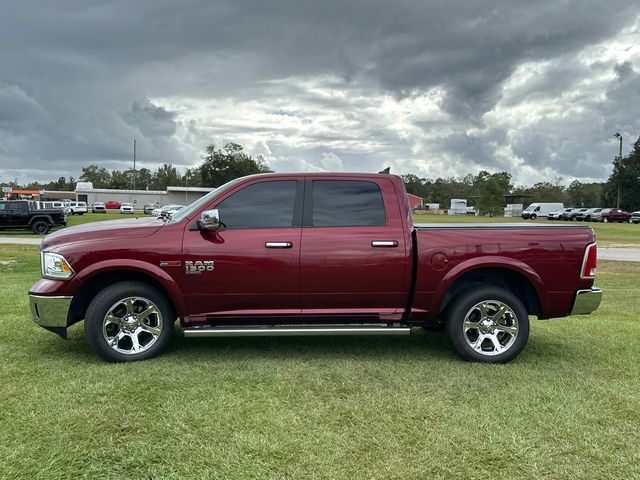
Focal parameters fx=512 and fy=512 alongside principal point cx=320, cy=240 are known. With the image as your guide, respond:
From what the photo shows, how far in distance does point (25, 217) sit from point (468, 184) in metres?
130

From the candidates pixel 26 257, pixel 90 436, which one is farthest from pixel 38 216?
pixel 90 436

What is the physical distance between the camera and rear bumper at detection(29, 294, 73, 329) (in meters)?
4.86

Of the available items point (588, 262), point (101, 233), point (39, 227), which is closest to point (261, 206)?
point (101, 233)

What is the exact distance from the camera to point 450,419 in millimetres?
3828

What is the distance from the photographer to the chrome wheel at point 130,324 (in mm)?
4930

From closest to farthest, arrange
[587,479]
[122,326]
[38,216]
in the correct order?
[587,479] → [122,326] → [38,216]

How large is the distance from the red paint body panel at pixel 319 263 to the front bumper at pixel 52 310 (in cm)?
8

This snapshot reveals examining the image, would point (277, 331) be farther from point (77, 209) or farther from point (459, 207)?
point (459, 207)

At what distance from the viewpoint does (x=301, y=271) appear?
4.98 m

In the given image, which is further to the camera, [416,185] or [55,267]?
[416,185]

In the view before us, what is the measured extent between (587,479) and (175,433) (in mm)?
2654

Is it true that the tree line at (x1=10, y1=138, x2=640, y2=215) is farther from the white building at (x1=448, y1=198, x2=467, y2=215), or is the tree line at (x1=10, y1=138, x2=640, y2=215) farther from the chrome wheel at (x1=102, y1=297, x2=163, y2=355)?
the chrome wheel at (x1=102, y1=297, x2=163, y2=355)

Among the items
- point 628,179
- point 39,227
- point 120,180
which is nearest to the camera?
point 39,227

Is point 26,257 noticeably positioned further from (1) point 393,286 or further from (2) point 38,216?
(1) point 393,286
